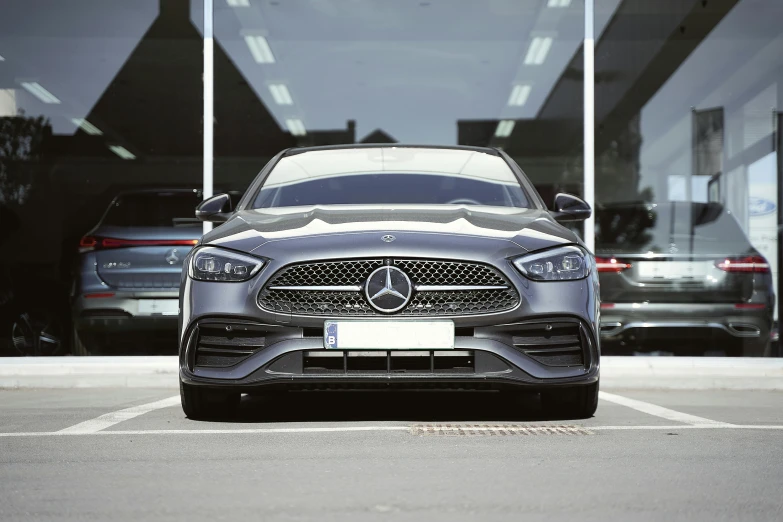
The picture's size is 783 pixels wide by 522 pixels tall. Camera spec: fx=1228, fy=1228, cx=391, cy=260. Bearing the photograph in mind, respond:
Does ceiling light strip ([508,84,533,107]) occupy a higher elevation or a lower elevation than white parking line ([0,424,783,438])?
higher

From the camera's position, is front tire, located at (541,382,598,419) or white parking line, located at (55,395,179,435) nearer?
white parking line, located at (55,395,179,435)

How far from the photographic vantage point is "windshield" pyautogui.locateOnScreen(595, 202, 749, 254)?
35.8 feet

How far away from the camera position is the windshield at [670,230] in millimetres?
10898

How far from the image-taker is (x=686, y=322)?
10.6 meters

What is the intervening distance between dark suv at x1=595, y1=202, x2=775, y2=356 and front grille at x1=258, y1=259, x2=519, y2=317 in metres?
5.18

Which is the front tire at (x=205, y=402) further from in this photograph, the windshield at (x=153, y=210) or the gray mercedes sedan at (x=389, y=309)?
the windshield at (x=153, y=210)

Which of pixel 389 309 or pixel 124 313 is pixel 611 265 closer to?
pixel 124 313

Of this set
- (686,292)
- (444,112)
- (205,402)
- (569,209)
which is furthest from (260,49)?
(205,402)

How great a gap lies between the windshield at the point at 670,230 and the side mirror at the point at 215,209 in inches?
192

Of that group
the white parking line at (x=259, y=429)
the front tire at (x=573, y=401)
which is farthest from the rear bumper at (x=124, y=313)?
the front tire at (x=573, y=401)

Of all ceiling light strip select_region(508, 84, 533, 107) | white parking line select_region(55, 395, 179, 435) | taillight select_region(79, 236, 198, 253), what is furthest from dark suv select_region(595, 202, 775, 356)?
white parking line select_region(55, 395, 179, 435)

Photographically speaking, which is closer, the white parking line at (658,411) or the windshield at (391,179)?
the white parking line at (658,411)

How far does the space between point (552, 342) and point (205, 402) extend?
5.72ft

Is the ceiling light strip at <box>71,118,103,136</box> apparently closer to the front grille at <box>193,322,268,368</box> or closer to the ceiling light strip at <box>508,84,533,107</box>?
the ceiling light strip at <box>508,84,533,107</box>
